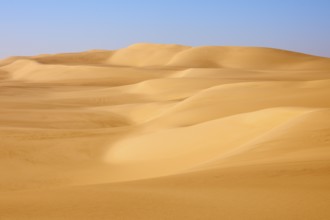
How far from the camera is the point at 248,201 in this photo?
4281mm

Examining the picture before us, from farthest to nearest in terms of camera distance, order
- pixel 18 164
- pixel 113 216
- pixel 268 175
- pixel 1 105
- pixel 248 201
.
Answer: pixel 1 105 < pixel 18 164 < pixel 268 175 < pixel 248 201 < pixel 113 216

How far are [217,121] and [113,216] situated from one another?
30.6 feet

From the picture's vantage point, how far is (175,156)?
36.7ft

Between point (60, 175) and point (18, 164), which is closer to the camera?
point (60, 175)

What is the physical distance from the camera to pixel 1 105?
78.5 feet

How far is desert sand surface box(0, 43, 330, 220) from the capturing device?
13.5ft

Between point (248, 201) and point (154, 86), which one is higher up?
point (154, 86)

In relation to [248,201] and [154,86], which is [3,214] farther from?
[154,86]

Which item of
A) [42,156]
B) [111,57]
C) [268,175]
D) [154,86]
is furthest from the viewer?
[111,57]

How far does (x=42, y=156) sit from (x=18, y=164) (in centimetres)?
93

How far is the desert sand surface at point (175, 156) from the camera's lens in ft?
13.5

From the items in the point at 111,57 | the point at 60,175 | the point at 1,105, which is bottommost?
the point at 60,175

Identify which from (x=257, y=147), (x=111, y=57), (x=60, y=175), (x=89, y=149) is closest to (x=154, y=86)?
(x=89, y=149)

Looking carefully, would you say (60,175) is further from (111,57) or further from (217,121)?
(111,57)
